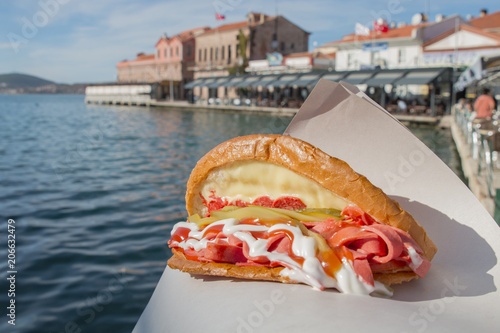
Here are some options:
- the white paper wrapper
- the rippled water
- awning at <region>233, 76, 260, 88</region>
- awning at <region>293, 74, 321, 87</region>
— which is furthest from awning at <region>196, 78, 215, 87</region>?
the white paper wrapper

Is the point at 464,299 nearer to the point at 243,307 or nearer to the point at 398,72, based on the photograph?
the point at 243,307

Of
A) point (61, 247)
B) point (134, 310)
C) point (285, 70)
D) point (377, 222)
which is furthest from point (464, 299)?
point (285, 70)

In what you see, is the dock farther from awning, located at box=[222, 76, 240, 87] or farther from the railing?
the railing

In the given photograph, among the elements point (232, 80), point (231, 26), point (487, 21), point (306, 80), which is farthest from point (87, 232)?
point (231, 26)

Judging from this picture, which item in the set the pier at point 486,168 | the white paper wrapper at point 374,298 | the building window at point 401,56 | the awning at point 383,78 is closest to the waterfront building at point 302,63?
the building window at point 401,56

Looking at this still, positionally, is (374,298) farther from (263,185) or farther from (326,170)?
(263,185)

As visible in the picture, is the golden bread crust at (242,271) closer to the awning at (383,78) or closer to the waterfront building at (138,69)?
the awning at (383,78)
